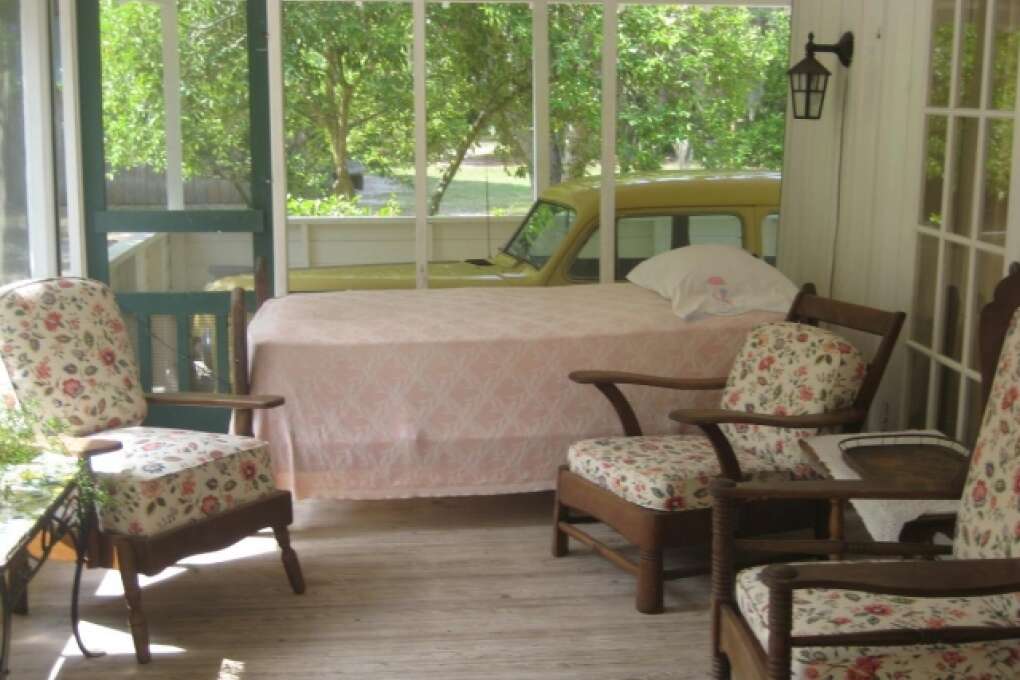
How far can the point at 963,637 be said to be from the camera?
8.64 feet

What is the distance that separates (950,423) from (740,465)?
68cm

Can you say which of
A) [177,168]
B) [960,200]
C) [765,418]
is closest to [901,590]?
[765,418]

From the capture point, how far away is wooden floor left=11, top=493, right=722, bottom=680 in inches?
151

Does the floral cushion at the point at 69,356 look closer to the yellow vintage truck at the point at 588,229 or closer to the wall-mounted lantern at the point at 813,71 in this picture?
the yellow vintage truck at the point at 588,229

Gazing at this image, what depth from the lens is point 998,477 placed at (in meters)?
3.06

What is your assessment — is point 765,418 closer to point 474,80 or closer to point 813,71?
point 813,71

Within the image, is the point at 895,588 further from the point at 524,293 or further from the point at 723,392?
the point at 524,293

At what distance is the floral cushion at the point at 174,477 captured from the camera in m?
3.89

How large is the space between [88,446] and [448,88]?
275cm

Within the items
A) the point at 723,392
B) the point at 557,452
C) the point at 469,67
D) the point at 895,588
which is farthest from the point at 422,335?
the point at 895,588

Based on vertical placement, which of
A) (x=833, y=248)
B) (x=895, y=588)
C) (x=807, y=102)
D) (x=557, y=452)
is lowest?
(x=557, y=452)

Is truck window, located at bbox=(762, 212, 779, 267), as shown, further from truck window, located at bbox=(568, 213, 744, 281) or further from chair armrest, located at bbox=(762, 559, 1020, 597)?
chair armrest, located at bbox=(762, 559, 1020, 597)

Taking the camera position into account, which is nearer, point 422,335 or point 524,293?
point 422,335

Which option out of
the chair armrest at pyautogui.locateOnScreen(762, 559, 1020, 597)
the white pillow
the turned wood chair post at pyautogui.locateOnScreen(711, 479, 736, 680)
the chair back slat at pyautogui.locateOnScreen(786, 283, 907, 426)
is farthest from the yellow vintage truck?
the chair armrest at pyautogui.locateOnScreen(762, 559, 1020, 597)
